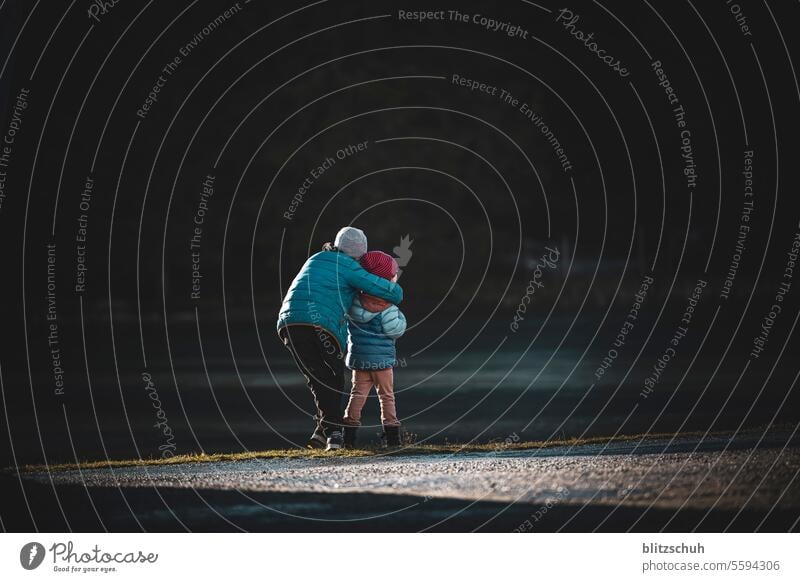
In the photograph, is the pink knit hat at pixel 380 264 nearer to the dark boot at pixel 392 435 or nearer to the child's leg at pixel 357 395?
the child's leg at pixel 357 395

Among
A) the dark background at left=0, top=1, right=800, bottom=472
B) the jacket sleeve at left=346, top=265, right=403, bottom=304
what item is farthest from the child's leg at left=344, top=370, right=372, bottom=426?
the dark background at left=0, top=1, right=800, bottom=472

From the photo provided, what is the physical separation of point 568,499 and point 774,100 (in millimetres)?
26319

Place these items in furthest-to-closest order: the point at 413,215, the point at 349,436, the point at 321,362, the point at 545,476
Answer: the point at 413,215 < the point at 349,436 < the point at 321,362 < the point at 545,476

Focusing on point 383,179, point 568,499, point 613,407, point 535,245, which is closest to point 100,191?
point 383,179

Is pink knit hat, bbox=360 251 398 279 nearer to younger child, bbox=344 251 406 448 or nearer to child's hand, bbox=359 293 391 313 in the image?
younger child, bbox=344 251 406 448

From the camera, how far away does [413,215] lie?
64.9 metres

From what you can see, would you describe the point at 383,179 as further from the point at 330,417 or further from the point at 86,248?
the point at 330,417

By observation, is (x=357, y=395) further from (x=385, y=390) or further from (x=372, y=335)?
(x=372, y=335)

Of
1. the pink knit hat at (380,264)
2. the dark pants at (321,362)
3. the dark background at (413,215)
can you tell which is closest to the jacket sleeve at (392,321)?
the pink knit hat at (380,264)

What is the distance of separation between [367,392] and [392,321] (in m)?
0.68

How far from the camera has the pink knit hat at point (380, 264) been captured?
43.4ft

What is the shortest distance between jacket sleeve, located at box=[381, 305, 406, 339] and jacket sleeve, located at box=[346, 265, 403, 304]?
4.4 inches

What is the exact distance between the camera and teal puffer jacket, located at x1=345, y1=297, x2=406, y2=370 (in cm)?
1309

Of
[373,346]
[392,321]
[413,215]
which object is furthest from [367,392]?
[413,215]
